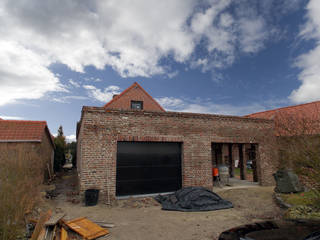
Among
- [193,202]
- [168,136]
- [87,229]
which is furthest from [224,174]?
[87,229]

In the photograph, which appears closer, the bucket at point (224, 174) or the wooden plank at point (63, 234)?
the wooden plank at point (63, 234)

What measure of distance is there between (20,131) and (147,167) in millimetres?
9757

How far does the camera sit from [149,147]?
9102 millimetres

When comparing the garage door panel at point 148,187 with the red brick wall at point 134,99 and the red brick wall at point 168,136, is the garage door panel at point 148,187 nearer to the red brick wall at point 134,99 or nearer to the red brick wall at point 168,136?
the red brick wall at point 168,136

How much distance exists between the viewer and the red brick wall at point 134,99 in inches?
741

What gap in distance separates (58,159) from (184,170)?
18.0 metres

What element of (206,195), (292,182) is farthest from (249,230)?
(292,182)

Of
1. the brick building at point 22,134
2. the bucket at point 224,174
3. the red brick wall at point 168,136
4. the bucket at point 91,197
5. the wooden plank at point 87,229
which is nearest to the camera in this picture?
the wooden plank at point 87,229

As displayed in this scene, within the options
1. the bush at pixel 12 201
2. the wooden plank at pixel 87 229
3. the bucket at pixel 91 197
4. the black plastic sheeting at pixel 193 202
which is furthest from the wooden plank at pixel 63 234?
the black plastic sheeting at pixel 193 202

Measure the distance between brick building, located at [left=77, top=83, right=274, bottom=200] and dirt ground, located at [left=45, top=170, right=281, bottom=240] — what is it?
0.92m

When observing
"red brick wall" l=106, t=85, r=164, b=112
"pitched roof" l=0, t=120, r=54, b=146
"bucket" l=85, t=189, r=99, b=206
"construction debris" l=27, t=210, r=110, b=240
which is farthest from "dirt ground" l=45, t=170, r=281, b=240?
"red brick wall" l=106, t=85, r=164, b=112

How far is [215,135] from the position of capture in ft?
33.4

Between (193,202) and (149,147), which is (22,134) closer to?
(149,147)

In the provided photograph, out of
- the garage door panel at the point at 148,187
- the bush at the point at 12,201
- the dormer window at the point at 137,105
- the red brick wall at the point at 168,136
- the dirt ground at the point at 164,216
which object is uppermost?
the dormer window at the point at 137,105
